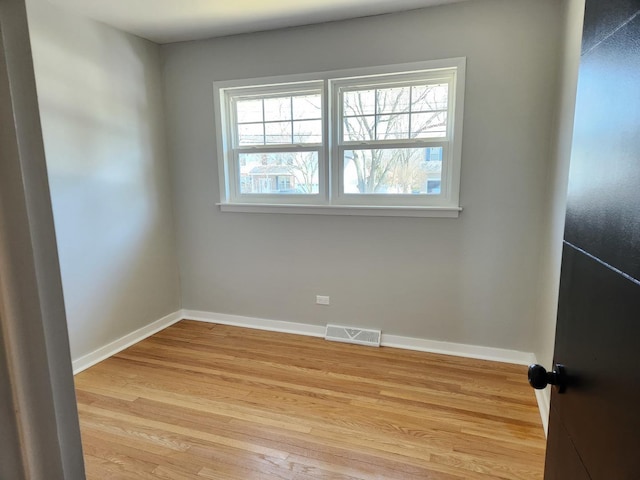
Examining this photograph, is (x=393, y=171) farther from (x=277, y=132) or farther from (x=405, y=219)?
(x=277, y=132)

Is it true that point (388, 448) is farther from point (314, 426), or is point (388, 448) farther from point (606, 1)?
point (606, 1)

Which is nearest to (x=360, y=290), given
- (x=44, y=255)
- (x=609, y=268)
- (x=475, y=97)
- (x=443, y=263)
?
(x=443, y=263)

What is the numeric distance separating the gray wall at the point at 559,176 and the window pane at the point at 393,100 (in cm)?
99

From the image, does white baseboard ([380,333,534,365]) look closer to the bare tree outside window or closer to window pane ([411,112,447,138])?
the bare tree outside window

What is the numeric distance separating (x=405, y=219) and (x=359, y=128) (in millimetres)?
808

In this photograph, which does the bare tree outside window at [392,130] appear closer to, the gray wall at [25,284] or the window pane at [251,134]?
the window pane at [251,134]

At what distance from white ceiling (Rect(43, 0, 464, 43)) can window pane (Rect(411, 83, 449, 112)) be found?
53cm

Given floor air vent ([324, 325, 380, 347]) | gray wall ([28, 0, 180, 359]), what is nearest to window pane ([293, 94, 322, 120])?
gray wall ([28, 0, 180, 359])

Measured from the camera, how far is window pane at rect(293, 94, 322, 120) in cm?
306

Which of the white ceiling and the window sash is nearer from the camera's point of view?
the white ceiling

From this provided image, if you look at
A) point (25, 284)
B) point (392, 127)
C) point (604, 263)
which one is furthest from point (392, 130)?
point (25, 284)

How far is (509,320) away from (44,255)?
2.93 m

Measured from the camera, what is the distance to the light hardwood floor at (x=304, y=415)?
181 cm

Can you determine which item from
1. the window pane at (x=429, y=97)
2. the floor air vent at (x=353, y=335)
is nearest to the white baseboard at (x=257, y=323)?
the floor air vent at (x=353, y=335)
